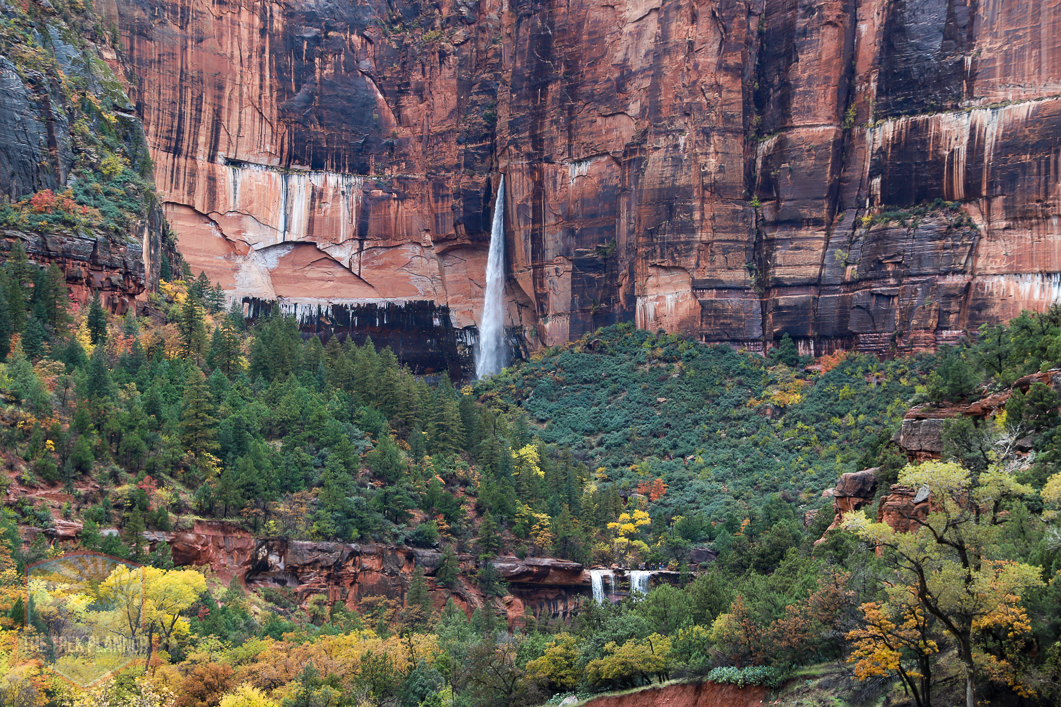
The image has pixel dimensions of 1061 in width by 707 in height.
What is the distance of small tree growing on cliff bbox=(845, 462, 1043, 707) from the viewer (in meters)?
28.8

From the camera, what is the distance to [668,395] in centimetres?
9512

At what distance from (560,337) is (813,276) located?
73.7 ft

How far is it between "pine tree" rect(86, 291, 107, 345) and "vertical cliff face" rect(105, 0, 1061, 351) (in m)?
33.9

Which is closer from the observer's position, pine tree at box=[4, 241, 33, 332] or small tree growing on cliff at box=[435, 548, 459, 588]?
pine tree at box=[4, 241, 33, 332]

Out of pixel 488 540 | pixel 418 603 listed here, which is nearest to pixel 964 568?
pixel 418 603

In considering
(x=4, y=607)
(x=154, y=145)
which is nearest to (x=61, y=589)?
(x=4, y=607)

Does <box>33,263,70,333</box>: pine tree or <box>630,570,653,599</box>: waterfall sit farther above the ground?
<box>33,263,70,333</box>: pine tree

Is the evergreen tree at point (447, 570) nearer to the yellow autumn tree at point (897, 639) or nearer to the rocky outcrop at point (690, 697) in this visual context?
the rocky outcrop at point (690, 697)

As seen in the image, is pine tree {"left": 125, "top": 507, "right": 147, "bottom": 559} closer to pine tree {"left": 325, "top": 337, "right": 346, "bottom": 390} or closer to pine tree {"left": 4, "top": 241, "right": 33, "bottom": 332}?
pine tree {"left": 4, "top": 241, "right": 33, "bottom": 332}

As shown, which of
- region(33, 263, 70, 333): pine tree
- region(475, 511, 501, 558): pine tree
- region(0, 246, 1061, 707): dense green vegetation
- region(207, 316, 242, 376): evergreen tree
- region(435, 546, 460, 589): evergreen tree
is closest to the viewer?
region(0, 246, 1061, 707): dense green vegetation

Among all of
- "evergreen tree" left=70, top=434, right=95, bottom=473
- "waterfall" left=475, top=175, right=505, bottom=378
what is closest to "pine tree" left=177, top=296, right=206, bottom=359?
"evergreen tree" left=70, top=434, right=95, bottom=473

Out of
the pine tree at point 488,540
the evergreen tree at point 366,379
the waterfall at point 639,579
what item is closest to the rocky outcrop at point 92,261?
the evergreen tree at point 366,379

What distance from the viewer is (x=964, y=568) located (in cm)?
2945

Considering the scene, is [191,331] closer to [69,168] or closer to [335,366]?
[335,366]
